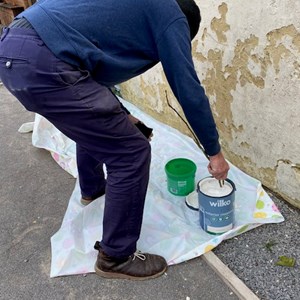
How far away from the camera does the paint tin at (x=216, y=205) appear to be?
76.2 inches

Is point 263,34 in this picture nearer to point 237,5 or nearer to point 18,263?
point 237,5

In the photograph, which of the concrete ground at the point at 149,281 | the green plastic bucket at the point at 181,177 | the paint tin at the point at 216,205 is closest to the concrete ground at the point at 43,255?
the concrete ground at the point at 149,281

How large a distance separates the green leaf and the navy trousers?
2.48 feet

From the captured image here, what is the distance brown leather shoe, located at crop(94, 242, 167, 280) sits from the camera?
6.27 ft

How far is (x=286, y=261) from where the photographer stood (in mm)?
1925

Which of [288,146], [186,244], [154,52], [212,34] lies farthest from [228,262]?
[212,34]

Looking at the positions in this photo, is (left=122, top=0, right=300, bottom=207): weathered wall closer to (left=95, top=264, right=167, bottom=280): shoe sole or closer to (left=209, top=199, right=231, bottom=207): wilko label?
(left=209, top=199, right=231, bottom=207): wilko label

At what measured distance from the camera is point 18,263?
6.95 feet

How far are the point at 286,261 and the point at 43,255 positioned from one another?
1334 mm

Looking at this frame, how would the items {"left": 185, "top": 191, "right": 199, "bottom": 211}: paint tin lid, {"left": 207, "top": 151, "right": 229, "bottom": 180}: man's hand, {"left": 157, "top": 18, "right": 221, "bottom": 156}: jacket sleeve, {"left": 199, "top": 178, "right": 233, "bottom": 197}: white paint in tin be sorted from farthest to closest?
1. {"left": 185, "top": 191, "right": 199, "bottom": 211}: paint tin lid
2. {"left": 199, "top": 178, "right": 233, "bottom": 197}: white paint in tin
3. {"left": 207, "top": 151, "right": 229, "bottom": 180}: man's hand
4. {"left": 157, "top": 18, "right": 221, "bottom": 156}: jacket sleeve

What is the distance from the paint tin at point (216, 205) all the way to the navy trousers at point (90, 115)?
39cm

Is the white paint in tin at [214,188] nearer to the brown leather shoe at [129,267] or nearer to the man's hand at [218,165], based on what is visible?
the man's hand at [218,165]

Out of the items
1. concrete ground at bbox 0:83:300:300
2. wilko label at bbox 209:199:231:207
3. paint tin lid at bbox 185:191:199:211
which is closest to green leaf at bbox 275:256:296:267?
concrete ground at bbox 0:83:300:300

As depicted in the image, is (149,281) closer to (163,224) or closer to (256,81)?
(163,224)
